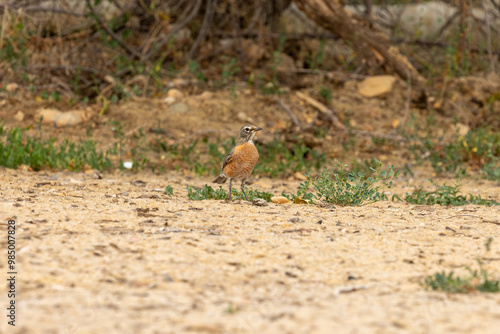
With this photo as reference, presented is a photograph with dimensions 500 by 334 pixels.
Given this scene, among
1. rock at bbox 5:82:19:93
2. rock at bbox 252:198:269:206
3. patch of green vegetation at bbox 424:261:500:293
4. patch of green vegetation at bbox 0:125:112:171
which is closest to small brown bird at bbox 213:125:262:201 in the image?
rock at bbox 252:198:269:206

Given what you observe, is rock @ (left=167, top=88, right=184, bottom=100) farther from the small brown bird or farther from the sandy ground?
the sandy ground

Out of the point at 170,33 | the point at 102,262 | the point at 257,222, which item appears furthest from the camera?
the point at 170,33

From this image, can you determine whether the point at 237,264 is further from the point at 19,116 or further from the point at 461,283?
the point at 19,116

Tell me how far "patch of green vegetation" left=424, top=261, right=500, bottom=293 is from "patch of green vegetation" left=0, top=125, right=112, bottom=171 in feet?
17.1

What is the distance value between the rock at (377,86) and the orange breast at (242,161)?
4597 millimetres

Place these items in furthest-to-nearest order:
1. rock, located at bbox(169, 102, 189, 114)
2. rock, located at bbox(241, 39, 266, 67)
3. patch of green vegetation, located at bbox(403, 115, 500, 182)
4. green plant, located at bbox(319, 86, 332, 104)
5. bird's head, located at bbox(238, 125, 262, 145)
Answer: rock, located at bbox(241, 39, 266, 67) → green plant, located at bbox(319, 86, 332, 104) → rock, located at bbox(169, 102, 189, 114) → patch of green vegetation, located at bbox(403, 115, 500, 182) → bird's head, located at bbox(238, 125, 262, 145)

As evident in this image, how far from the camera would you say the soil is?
9.73 feet

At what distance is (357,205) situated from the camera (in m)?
5.90

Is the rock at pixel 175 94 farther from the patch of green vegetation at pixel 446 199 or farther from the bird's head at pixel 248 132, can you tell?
the patch of green vegetation at pixel 446 199

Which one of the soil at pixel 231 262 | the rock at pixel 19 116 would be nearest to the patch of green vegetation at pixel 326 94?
the soil at pixel 231 262

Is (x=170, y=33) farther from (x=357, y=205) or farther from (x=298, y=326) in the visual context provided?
(x=298, y=326)

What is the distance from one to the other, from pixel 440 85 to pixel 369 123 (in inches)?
59.7

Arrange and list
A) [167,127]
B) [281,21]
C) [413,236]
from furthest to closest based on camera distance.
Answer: [281,21], [167,127], [413,236]

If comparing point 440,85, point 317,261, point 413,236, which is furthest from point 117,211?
point 440,85
